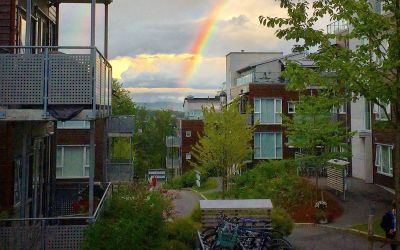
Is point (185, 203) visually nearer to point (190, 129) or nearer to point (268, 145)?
point (268, 145)

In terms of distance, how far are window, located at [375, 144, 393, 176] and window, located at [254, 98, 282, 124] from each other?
13074mm

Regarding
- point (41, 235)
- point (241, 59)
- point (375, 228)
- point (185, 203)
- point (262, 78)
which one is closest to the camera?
point (41, 235)

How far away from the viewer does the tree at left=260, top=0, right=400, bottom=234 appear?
38.7 feet

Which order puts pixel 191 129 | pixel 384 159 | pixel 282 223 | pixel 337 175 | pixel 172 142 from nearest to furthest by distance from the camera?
pixel 282 223 < pixel 337 175 < pixel 384 159 < pixel 191 129 < pixel 172 142

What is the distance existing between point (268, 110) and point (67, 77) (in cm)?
3417

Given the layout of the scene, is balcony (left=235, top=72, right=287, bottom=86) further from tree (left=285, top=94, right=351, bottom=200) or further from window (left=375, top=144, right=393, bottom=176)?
tree (left=285, top=94, right=351, bottom=200)

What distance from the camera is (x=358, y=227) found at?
2097 cm

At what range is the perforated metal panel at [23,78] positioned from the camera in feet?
35.4

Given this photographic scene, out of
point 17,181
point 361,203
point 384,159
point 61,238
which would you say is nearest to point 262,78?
point 384,159

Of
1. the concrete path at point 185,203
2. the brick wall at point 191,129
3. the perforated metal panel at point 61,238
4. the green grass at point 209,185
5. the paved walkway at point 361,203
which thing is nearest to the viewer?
the perforated metal panel at point 61,238

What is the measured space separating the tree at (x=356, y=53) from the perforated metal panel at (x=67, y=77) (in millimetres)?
5326

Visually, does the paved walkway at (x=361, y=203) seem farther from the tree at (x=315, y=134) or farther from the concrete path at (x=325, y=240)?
the tree at (x=315, y=134)

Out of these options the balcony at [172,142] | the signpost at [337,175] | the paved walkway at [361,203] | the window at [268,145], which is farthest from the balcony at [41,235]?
the balcony at [172,142]

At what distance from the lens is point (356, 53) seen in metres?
12.4
